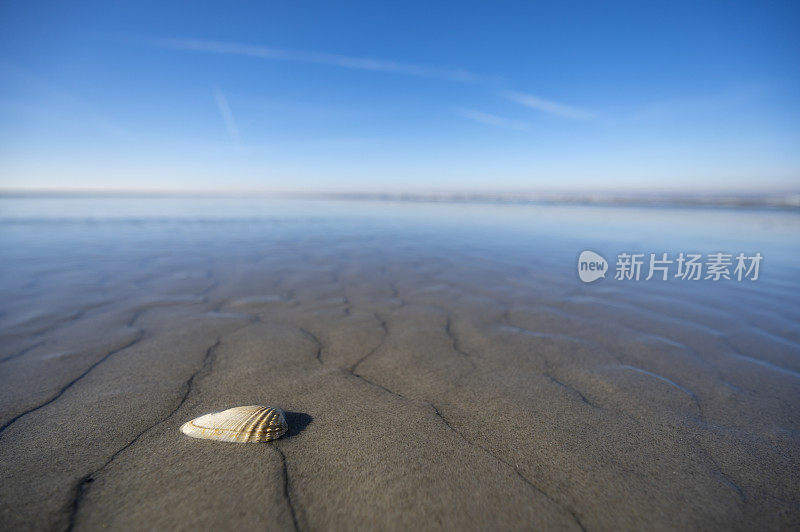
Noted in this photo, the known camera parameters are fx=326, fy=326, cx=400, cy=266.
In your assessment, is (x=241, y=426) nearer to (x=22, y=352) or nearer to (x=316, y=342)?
(x=316, y=342)

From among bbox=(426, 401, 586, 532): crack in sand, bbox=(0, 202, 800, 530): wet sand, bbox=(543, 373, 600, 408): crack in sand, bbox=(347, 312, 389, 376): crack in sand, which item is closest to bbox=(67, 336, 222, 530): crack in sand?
bbox=(0, 202, 800, 530): wet sand

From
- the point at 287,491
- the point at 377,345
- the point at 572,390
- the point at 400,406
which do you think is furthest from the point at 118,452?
the point at 572,390

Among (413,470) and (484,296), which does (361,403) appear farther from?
(484,296)

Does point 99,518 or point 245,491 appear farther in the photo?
point 245,491

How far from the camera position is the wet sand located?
1.22 m

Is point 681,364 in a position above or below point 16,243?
below

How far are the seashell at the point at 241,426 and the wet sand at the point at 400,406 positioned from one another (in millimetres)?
45

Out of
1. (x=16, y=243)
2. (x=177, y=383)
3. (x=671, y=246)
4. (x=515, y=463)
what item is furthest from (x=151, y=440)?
(x=671, y=246)

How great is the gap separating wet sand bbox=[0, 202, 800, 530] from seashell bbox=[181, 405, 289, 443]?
5cm

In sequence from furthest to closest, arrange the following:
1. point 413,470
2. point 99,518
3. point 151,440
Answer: point 151,440
point 413,470
point 99,518

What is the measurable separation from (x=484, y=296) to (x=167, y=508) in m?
3.25

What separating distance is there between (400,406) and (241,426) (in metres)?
0.80

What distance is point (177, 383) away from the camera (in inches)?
77.7

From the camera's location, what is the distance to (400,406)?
1.81 m
